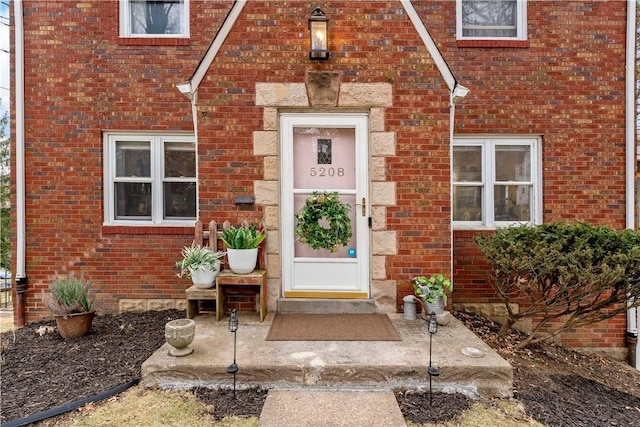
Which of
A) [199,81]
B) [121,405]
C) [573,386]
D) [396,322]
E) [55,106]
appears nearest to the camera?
[121,405]

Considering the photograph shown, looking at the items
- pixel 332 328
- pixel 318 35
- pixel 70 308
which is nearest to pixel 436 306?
pixel 332 328

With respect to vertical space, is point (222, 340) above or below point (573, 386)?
above

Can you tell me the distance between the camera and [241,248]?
12.8 ft

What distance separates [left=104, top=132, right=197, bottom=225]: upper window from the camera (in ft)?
17.1

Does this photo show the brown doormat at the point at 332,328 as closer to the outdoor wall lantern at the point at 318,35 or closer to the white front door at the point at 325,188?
the white front door at the point at 325,188

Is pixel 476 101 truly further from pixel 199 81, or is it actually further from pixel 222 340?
pixel 222 340

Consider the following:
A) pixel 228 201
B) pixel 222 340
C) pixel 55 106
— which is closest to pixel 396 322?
pixel 222 340

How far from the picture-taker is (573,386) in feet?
11.0

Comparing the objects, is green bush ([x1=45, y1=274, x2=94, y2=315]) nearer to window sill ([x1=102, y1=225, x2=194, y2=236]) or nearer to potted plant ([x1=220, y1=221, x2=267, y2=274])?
window sill ([x1=102, y1=225, x2=194, y2=236])

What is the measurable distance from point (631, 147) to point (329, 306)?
4972mm

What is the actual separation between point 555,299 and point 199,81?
471 centimetres

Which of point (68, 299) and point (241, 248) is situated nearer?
point (241, 248)

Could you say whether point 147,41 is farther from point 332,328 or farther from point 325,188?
point 332,328

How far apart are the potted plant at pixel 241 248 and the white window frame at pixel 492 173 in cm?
308
